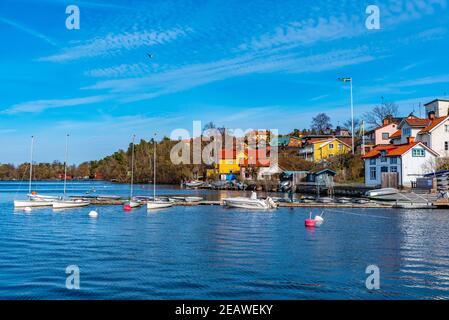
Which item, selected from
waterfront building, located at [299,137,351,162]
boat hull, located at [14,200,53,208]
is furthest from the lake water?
waterfront building, located at [299,137,351,162]

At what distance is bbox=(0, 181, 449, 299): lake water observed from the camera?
15.2 metres

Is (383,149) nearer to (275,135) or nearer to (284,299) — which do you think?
(284,299)

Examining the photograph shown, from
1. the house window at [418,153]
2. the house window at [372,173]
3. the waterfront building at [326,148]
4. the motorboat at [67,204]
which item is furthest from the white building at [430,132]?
the motorboat at [67,204]

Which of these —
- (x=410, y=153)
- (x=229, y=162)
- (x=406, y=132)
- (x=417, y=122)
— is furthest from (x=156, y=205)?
(x=229, y=162)

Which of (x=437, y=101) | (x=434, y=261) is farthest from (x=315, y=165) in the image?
(x=434, y=261)

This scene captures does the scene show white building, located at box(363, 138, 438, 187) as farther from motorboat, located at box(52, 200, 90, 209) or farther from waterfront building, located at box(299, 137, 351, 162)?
motorboat, located at box(52, 200, 90, 209)

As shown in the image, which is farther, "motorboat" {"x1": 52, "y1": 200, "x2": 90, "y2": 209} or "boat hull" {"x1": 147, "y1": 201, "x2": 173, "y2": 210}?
"motorboat" {"x1": 52, "y1": 200, "x2": 90, "y2": 209}

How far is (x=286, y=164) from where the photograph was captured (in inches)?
3878

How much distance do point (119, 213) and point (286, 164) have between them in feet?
198

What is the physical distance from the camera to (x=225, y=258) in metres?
20.7

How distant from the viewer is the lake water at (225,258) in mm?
15227

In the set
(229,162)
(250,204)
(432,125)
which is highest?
(432,125)

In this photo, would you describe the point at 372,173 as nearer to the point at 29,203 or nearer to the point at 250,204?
the point at 250,204

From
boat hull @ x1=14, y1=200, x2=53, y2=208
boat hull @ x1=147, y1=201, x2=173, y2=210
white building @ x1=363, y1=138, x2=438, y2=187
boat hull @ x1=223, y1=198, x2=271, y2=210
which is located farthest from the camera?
white building @ x1=363, y1=138, x2=438, y2=187
